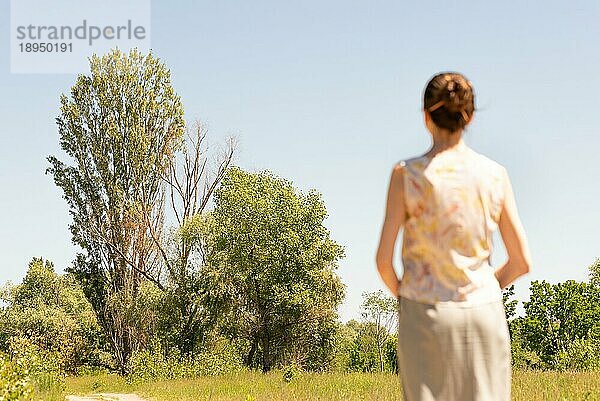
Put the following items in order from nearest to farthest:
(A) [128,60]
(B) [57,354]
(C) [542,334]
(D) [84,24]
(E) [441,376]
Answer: (E) [441,376]
(D) [84,24]
(C) [542,334]
(A) [128,60]
(B) [57,354]

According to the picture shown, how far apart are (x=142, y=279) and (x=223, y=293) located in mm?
3107

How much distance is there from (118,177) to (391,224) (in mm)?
26099


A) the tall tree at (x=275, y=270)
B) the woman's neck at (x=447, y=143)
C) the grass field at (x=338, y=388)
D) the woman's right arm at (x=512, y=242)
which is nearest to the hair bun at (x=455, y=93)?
the woman's neck at (x=447, y=143)

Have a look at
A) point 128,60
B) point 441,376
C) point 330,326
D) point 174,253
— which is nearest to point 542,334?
point 330,326

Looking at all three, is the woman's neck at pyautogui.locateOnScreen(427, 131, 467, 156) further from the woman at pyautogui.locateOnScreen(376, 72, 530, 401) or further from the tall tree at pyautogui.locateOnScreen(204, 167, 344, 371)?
the tall tree at pyautogui.locateOnScreen(204, 167, 344, 371)

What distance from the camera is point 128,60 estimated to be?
2909 cm

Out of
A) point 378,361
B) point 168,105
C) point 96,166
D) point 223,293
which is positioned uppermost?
point 168,105

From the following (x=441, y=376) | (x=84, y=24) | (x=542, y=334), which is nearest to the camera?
(x=441, y=376)

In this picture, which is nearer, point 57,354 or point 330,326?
point 330,326

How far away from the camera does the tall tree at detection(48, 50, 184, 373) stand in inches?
1125

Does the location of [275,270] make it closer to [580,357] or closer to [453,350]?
[580,357]

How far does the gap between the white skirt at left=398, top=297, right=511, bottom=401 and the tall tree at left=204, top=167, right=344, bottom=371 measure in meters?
23.5

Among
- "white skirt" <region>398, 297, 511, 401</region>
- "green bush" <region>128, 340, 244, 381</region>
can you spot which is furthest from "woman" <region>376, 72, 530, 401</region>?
"green bush" <region>128, 340, 244, 381</region>

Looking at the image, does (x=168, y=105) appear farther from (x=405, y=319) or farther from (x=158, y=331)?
(x=405, y=319)
